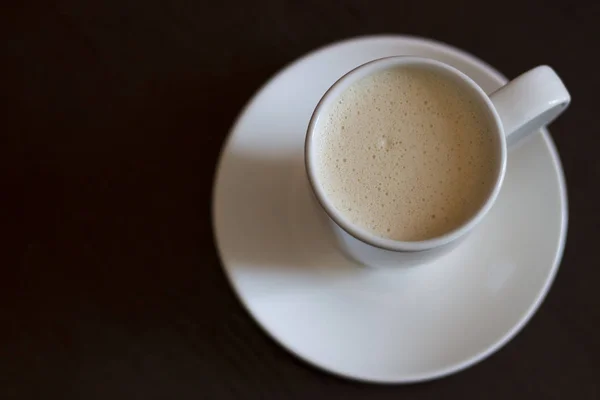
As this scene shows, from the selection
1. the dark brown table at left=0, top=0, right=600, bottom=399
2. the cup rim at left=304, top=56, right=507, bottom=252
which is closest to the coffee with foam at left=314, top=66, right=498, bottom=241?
the cup rim at left=304, top=56, right=507, bottom=252

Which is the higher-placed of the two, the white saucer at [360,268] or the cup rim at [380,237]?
the cup rim at [380,237]

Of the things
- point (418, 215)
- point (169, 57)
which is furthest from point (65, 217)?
point (418, 215)

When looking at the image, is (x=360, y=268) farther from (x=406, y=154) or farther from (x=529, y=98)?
(x=529, y=98)

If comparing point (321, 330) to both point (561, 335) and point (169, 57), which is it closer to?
point (561, 335)

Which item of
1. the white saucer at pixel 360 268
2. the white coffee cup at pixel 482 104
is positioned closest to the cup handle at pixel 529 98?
the white coffee cup at pixel 482 104

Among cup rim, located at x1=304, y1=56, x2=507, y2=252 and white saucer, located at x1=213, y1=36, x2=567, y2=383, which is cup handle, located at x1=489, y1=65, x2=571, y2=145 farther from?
white saucer, located at x1=213, y1=36, x2=567, y2=383

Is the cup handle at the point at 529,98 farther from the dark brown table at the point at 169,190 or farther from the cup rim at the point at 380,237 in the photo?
the dark brown table at the point at 169,190
